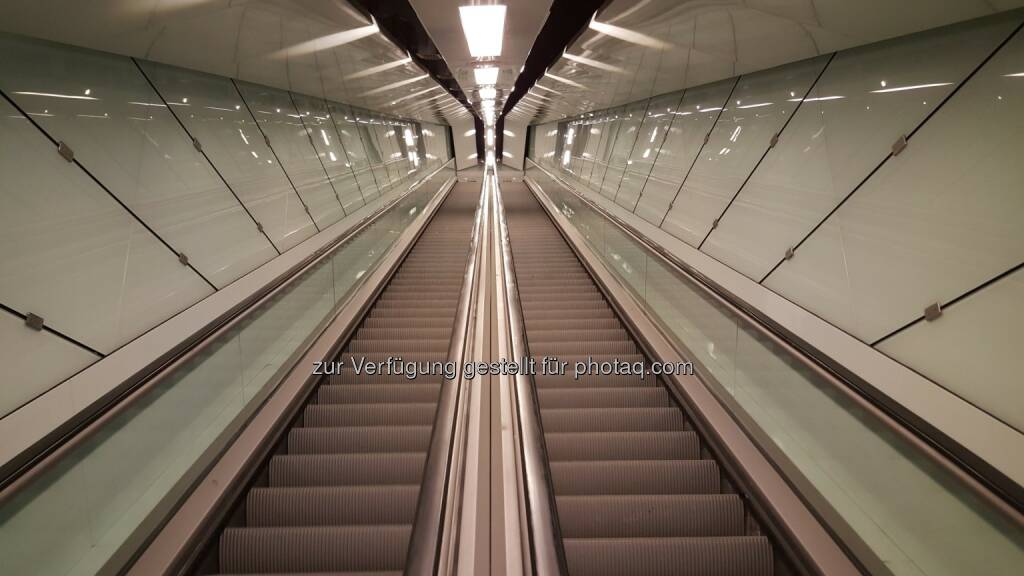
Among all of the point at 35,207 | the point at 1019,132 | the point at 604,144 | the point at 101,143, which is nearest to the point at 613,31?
the point at 1019,132

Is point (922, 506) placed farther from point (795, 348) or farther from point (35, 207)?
point (35, 207)

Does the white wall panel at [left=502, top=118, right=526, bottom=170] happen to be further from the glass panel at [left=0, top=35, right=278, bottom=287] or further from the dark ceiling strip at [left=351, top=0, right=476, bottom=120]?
the glass panel at [left=0, top=35, right=278, bottom=287]

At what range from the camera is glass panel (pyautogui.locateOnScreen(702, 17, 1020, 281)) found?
136 inches

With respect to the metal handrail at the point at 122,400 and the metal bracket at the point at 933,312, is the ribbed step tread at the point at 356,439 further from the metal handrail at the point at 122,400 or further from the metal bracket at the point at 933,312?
the metal bracket at the point at 933,312

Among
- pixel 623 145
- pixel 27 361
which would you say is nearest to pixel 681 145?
pixel 623 145

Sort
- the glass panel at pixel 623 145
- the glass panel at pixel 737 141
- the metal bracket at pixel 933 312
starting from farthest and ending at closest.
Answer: the glass panel at pixel 623 145, the glass panel at pixel 737 141, the metal bracket at pixel 933 312

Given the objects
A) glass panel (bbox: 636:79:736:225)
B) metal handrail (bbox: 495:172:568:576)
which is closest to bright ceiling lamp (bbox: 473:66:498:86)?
glass panel (bbox: 636:79:736:225)

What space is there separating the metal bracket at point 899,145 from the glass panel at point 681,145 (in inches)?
129

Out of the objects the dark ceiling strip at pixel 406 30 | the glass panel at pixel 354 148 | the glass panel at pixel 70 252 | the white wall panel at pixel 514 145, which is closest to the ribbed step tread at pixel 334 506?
the glass panel at pixel 70 252

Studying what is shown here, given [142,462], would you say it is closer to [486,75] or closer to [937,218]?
[937,218]

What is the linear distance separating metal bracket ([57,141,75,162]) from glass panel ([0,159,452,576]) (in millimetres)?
1498

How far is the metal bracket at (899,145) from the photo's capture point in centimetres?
373

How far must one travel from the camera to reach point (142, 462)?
2344mm

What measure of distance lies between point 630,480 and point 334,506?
1489 mm
